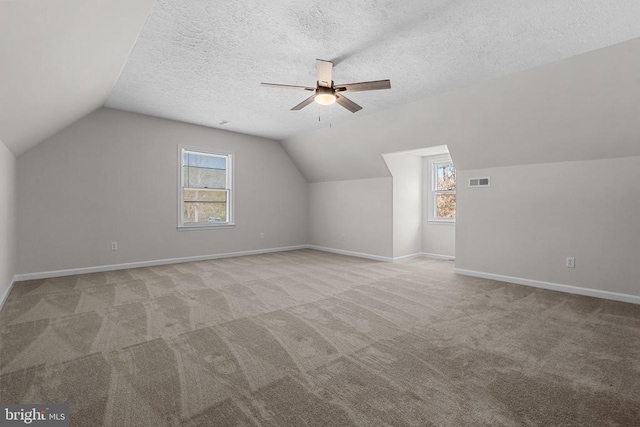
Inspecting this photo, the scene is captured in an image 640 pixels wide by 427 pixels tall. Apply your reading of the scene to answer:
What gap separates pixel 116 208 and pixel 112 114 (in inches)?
64.3

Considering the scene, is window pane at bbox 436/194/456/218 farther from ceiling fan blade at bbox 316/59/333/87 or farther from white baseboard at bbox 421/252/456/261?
ceiling fan blade at bbox 316/59/333/87

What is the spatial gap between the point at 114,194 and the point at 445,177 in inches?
262

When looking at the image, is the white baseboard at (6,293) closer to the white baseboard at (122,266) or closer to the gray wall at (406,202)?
the white baseboard at (122,266)

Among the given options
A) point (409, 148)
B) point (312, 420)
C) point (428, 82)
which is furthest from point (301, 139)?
point (312, 420)

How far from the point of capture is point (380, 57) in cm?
312

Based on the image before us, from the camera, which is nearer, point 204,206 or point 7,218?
point 7,218

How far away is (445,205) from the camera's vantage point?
6.70 meters

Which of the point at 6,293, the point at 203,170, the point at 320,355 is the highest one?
the point at 203,170

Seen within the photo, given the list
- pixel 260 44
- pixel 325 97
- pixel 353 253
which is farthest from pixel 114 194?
pixel 353 253

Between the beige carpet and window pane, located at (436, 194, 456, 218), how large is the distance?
8.69 feet

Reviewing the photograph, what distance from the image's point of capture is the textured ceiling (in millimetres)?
2334

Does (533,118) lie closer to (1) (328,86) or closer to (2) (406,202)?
(1) (328,86)

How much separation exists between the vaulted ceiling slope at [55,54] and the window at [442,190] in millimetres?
6007

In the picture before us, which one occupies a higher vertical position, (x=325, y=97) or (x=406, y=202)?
(x=325, y=97)
